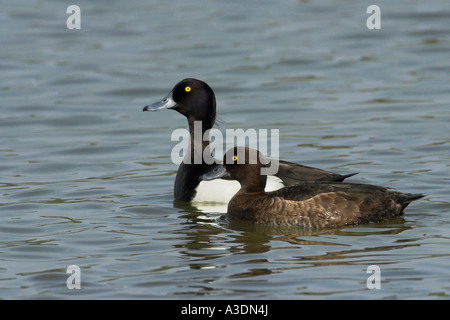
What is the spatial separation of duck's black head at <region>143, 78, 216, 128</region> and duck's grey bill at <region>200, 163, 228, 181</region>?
1.12 meters

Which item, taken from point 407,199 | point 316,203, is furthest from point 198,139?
point 407,199

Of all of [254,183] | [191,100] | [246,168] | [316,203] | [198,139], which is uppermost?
[191,100]

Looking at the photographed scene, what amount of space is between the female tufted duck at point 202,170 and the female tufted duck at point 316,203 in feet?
1.78

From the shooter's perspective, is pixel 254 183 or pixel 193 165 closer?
pixel 254 183

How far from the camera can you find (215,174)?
392 inches

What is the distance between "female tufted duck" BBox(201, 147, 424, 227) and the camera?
358 inches

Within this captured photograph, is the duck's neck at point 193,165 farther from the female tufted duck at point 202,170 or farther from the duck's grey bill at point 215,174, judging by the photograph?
the duck's grey bill at point 215,174

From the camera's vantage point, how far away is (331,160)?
11.9 metres

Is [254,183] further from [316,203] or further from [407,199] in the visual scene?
[407,199]

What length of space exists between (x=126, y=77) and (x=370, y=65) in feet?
14.0

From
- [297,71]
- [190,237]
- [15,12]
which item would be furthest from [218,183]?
[15,12]

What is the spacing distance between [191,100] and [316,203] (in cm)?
247

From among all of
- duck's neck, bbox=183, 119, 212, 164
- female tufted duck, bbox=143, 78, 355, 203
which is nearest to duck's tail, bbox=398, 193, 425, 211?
female tufted duck, bbox=143, 78, 355, 203

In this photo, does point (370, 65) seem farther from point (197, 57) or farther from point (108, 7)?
point (108, 7)
